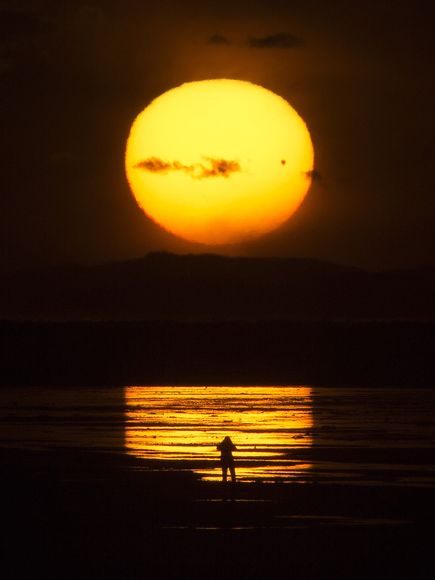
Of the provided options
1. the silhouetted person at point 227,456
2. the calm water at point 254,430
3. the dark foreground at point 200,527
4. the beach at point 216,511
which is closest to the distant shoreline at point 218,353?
the calm water at point 254,430

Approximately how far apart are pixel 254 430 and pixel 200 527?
2156cm

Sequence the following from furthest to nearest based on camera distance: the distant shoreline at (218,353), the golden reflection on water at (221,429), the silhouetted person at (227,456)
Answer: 1. the distant shoreline at (218,353)
2. the golden reflection on water at (221,429)
3. the silhouetted person at (227,456)

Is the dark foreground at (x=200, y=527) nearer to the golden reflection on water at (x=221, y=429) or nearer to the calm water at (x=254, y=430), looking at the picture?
the calm water at (x=254, y=430)

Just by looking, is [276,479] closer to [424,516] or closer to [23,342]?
[424,516]

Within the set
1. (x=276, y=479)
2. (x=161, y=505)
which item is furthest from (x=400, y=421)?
(x=161, y=505)

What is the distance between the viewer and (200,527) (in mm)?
33594

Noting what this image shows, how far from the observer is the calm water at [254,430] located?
43.6m

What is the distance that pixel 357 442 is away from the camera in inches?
1980

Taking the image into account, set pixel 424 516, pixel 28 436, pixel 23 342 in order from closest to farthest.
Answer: pixel 424 516 < pixel 28 436 < pixel 23 342

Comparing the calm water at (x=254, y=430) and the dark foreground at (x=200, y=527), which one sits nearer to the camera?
the dark foreground at (x=200, y=527)

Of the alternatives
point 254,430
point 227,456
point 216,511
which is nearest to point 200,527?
point 216,511

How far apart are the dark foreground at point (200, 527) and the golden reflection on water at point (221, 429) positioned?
3.14 m

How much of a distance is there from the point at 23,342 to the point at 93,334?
39.6 ft

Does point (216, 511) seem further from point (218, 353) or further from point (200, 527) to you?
point (218, 353)
